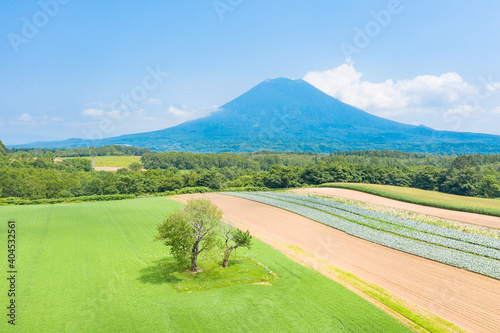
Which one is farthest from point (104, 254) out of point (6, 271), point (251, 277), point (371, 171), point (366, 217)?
point (371, 171)

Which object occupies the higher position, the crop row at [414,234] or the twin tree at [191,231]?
the twin tree at [191,231]

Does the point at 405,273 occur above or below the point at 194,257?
below

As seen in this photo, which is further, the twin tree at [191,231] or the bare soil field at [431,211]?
the bare soil field at [431,211]

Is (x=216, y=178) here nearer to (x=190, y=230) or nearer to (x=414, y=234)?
(x=414, y=234)

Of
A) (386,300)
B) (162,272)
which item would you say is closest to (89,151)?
(162,272)

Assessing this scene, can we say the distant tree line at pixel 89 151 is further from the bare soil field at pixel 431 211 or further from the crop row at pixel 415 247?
the crop row at pixel 415 247

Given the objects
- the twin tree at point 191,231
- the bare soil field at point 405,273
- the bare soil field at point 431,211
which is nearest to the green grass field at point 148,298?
the twin tree at point 191,231

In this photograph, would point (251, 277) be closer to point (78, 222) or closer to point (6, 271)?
point (6, 271)
